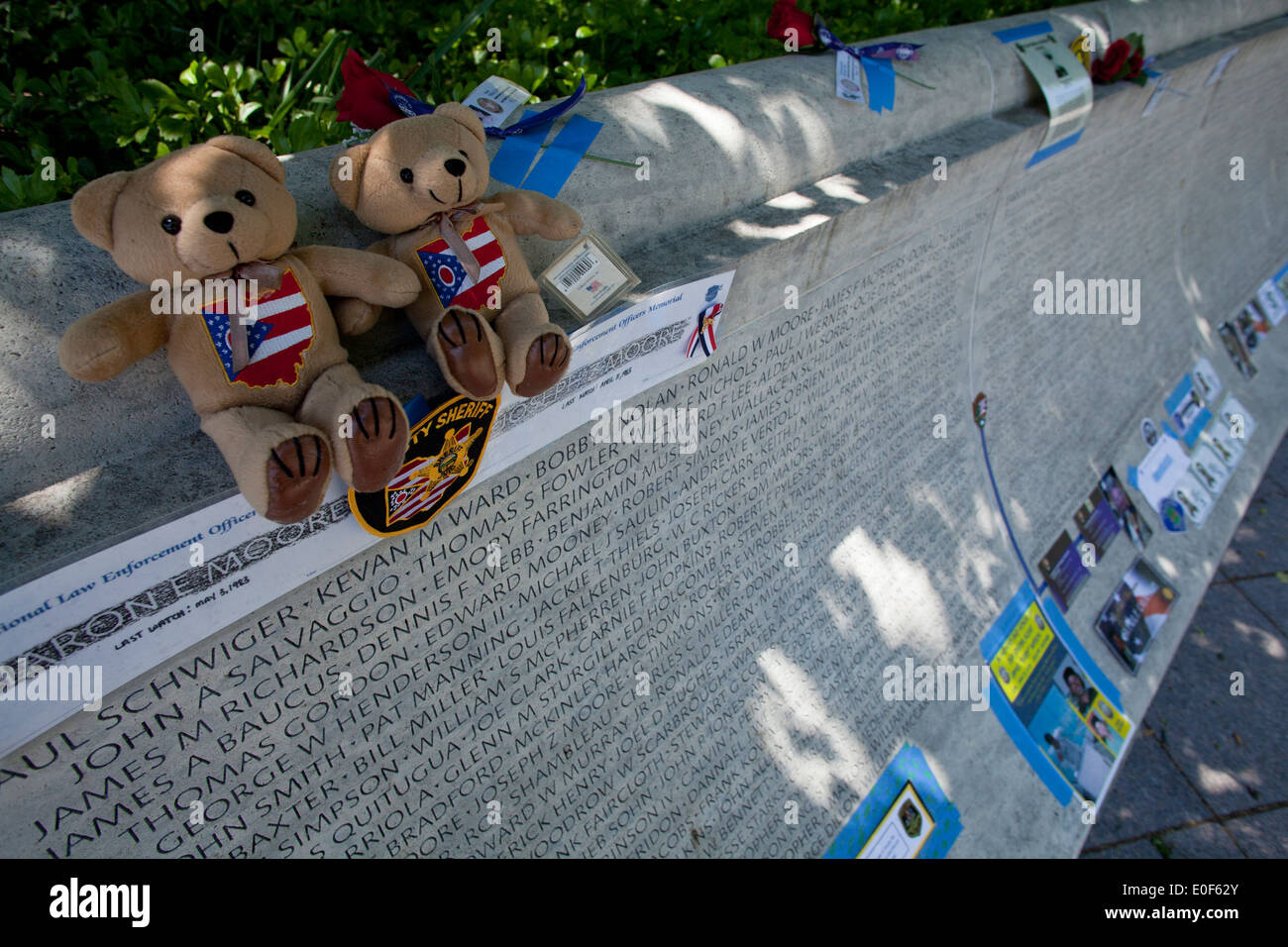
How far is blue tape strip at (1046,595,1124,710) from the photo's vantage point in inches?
123

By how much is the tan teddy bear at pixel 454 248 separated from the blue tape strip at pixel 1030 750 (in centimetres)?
235

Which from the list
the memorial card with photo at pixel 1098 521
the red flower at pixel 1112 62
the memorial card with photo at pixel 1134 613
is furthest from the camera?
the red flower at pixel 1112 62

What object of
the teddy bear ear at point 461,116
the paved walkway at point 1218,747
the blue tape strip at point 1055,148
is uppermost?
the blue tape strip at point 1055,148

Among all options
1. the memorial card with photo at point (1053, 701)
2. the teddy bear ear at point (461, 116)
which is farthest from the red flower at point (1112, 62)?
the teddy bear ear at point (461, 116)

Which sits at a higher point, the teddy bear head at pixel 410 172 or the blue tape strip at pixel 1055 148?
the blue tape strip at pixel 1055 148

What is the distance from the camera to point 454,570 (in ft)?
5.67

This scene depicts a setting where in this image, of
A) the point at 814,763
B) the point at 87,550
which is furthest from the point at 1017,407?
the point at 87,550

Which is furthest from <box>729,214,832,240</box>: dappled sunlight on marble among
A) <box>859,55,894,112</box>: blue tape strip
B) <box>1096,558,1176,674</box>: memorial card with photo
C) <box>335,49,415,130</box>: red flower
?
<box>1096,558,1176,674</box>: memorial card with photo

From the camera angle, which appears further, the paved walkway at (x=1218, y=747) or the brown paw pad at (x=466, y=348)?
the paved walkway at (x=1218, y=747)

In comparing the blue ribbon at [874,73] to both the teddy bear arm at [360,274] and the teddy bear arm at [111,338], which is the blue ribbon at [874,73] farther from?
the teddy bear arm at [111,338]

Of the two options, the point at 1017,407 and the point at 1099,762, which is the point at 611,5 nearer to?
the point at 1017,407

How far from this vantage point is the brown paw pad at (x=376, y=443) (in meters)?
1.26

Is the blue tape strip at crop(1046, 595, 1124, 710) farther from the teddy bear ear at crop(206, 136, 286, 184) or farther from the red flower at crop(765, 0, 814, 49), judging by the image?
the teddy bear ear at crop(206, 136, 286, 184)
